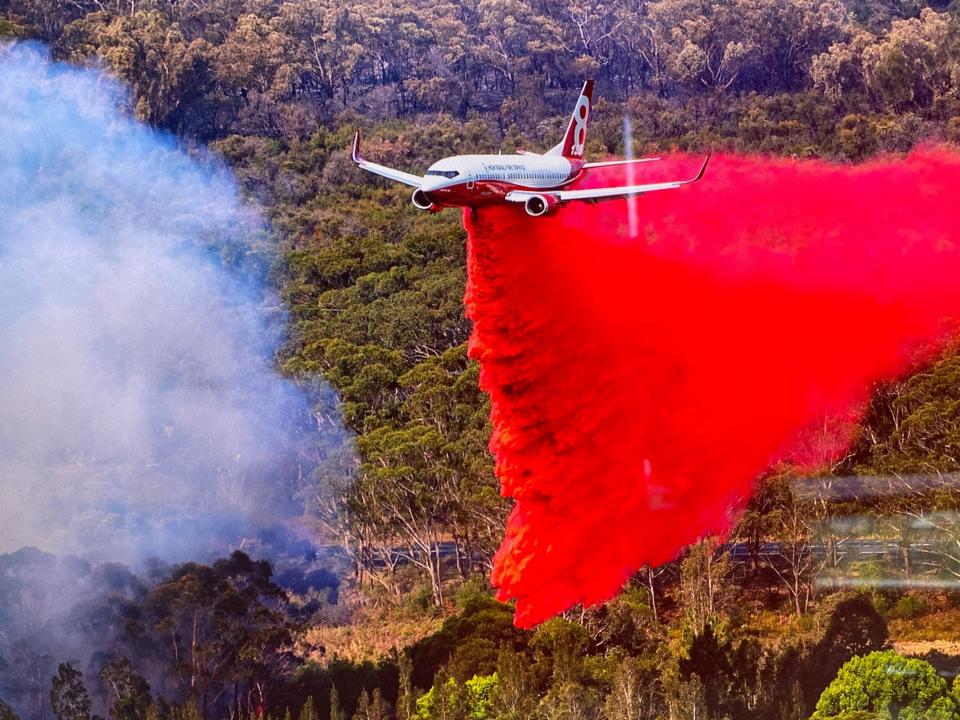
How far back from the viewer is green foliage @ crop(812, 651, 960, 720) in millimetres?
35250

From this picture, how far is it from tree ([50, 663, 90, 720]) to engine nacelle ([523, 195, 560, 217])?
18.2m

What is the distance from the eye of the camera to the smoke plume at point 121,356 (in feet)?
149

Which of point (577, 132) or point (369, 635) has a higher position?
point (577, 132)

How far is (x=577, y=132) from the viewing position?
37469 mm

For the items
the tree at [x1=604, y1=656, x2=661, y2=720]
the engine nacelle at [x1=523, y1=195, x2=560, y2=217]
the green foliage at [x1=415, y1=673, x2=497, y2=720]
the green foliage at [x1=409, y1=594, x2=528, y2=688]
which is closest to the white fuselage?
the engine nacelle at [x1=523, y1=195, x2=560, y2=217]

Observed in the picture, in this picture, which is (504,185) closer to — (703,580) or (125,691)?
(703,580)

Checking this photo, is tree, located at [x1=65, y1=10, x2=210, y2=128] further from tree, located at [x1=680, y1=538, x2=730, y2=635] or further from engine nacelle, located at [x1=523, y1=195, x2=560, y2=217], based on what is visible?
engine nacelle, located at [x1=523, y1=195, x2=560, y2=217]

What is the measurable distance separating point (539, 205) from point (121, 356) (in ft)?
75.4

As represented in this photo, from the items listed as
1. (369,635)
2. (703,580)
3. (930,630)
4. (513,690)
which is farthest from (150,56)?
(930,630)

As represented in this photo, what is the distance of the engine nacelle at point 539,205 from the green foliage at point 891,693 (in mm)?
14075

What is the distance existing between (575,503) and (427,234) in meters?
32.5

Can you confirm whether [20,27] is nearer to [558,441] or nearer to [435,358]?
[435,358]

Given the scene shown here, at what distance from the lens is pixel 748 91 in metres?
92.3

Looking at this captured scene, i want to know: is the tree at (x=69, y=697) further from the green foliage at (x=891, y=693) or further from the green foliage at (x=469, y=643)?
the green foliage at (x=891, y=693)
